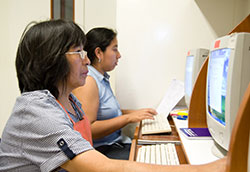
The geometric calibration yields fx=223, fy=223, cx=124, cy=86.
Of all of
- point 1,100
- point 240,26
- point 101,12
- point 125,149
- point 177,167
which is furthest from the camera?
point 1,100

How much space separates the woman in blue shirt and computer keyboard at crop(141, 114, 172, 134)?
48 millimetres

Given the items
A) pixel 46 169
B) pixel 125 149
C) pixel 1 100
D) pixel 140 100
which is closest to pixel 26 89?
pixel 46 169

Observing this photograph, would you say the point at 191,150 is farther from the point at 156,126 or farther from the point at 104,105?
the point at 104,105

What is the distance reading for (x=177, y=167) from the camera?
0.62m

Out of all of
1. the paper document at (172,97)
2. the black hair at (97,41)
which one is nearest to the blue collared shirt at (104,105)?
the black hair at (97,41)

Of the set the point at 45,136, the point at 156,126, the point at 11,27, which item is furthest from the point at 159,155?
the point at 11,27

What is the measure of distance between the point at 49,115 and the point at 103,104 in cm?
84

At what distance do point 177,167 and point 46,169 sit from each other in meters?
0.37

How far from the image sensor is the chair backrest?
432 millimetres

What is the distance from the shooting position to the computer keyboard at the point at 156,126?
4.14 feet

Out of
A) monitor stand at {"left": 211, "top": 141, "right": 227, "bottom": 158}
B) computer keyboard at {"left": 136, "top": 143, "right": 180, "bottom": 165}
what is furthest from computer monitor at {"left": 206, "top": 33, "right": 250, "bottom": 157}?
computer keyboard at {"left": 136, "top": 143, "right": 180, "bottom": 165}

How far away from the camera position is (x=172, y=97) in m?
1.77

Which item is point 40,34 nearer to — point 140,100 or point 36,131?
point 36,131

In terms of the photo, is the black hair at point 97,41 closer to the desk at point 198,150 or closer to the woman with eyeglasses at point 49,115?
the woman with eyeglasses at point 49,115
